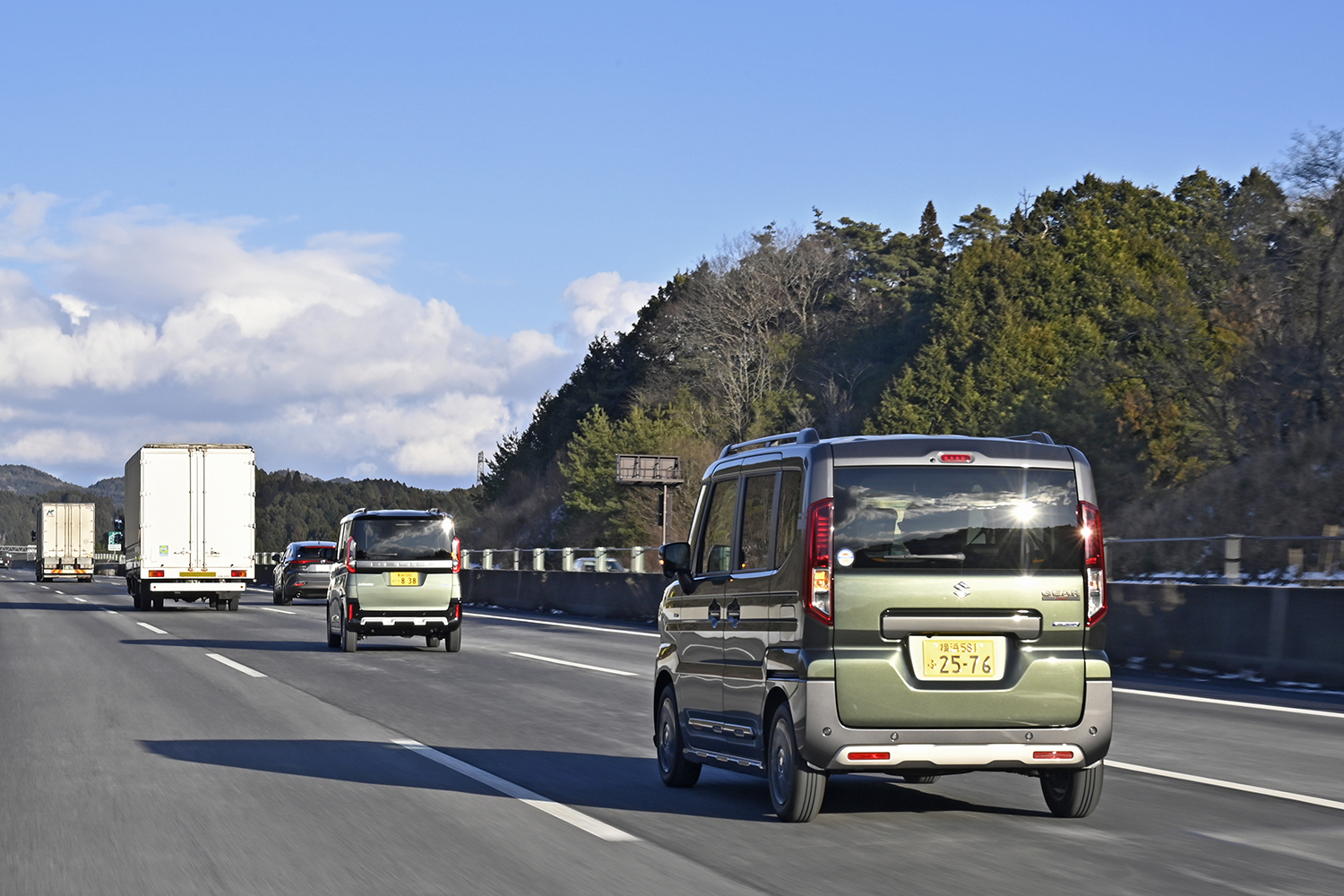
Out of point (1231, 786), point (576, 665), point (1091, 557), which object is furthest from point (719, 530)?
point (576, 665)

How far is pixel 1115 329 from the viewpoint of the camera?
77.5 metres

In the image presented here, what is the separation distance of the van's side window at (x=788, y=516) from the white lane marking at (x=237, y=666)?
38.3 feet

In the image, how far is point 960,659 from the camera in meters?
7.72

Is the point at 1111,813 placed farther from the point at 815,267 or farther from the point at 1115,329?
the point at 815,267

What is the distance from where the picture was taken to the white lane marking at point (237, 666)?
1873 centimetres

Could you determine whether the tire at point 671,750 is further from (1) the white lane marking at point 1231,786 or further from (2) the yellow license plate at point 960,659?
(1) the white lane marking at point 1231,786

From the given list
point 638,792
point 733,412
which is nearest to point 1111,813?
point 638,792

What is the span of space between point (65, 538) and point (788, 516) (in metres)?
76.1

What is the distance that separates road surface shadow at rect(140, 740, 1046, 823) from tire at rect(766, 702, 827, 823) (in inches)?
9.5

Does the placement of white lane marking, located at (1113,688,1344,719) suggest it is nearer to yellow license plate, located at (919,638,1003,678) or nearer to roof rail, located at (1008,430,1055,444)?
roof rail, located at (1008,430,1055,444)

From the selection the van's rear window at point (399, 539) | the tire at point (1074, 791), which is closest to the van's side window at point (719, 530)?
the tire at point (1074, 791)

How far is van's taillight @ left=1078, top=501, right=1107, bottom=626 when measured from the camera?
26.1 feet

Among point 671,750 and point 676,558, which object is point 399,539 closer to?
point 671,750

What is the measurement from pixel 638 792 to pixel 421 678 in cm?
939
